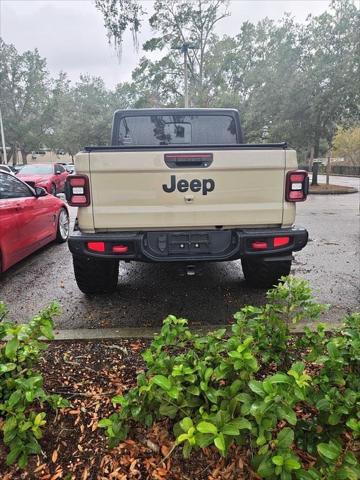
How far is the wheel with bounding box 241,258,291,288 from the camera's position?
4.04 metres

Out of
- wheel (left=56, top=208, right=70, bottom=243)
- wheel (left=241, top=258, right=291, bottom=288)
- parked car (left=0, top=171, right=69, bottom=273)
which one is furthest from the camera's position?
wheel (left=56, top=208, right=70, bottom=243)

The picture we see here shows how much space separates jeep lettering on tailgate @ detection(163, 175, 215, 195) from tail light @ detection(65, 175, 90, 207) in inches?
27.3

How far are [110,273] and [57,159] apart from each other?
74804mm

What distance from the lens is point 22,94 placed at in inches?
1727

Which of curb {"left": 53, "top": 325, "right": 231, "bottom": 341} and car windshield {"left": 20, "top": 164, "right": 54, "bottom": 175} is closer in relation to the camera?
curb {"left": 53, "top": 325, "right": 231, "bottom": 341}

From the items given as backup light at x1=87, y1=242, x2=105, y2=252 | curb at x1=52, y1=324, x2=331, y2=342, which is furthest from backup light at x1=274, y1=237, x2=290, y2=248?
backup light at x1=87, y1=242, x2=105, y2=252

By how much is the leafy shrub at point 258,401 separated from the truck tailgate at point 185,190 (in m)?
1.37

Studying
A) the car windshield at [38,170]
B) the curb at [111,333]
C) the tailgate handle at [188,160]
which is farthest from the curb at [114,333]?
the car windshield at [38,170]

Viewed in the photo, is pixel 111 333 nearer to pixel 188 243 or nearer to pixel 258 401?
pixel 188 243

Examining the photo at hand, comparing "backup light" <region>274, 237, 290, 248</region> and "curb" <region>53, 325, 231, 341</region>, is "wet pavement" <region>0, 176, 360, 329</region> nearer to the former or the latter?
"curb" <region>53, 325, 231, 341</region>

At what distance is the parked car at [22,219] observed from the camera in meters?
4.68

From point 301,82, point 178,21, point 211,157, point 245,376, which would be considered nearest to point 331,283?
point 211,157

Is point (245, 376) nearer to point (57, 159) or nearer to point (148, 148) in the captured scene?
point (148, 148)

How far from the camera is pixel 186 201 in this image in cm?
336
